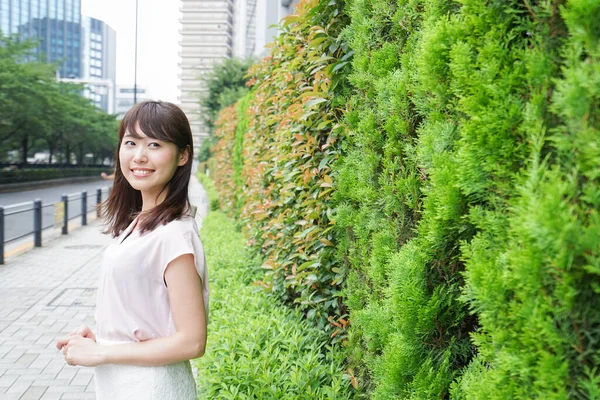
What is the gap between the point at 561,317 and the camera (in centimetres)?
108

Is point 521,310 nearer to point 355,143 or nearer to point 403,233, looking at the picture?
point 403,233

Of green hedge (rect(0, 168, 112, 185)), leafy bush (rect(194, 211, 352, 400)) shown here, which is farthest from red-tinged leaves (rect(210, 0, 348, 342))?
green hedge (rect(0, 168, 112, 185))

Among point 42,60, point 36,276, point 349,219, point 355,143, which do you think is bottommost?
point 36,276

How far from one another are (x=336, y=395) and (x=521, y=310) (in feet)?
6.13

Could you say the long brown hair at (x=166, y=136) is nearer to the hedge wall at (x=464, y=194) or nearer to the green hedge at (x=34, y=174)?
the hedge wall at (x=464, y=194)

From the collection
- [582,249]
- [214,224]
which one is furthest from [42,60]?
[582,249]

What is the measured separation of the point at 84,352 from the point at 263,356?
1.67 metres

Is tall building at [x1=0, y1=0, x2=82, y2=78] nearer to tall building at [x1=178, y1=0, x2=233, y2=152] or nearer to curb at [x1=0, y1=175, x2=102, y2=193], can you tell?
curb at [x1=0, y1=175, x2=102, y2=193]

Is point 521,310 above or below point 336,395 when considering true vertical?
above

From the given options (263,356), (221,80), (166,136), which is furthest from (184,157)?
(221,80)

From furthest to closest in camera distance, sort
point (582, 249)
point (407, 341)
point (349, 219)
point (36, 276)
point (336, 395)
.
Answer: point (36, 276)
point (349, 219)
point (336, 395)
point (407, 341)
point (582, 249)

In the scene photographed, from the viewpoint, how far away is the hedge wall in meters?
1.04

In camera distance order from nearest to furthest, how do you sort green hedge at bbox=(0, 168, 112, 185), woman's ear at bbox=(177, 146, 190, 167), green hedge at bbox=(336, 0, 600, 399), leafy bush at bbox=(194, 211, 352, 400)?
1. green hedge at bbox=(336, 0, 600, 399)
2. woman's ear at bbox=(177, 146, 190, 167)
3. leafy bush at bbox=(194, 211, 352, 400)
4. green hedge at bbox=(0, 168, 112, 185)

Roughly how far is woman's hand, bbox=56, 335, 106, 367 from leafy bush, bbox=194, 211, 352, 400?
4.26ft
